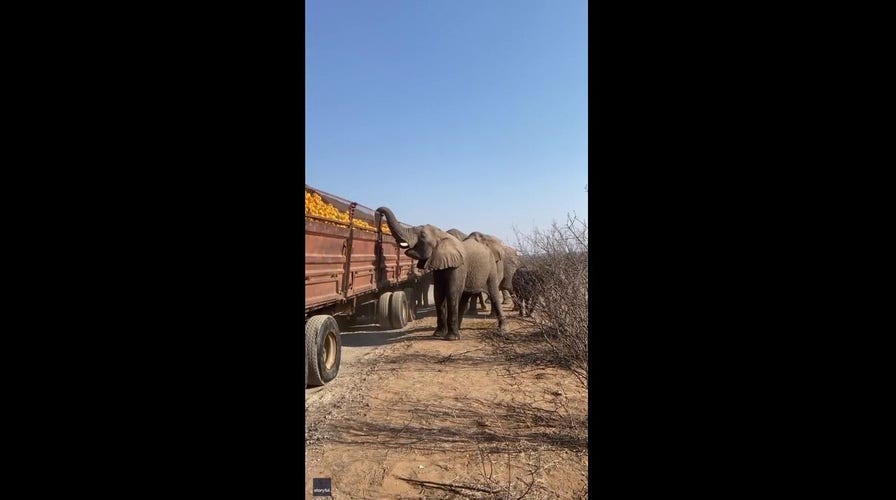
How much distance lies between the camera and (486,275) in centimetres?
773

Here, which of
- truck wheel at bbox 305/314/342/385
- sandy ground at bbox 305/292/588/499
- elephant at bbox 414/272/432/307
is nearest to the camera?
sandy ground at bbox 305/292/588/499

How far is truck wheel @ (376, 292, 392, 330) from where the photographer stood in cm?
766

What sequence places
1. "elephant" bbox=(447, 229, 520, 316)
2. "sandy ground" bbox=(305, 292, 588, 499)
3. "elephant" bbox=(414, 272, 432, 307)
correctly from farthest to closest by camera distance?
1. "elephant" bbox=(414, 272, 432, 307)
2. "elephant" bbox=(447, 229, 520, 316)
3. "sandy ground" bbox=(305, 292, 588, 499)

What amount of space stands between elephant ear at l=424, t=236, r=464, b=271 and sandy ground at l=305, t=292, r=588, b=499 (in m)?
1.61

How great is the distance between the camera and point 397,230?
6.84 meters

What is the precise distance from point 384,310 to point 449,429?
185 inches

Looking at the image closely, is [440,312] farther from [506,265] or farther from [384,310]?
[506,265]

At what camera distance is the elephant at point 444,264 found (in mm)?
6770

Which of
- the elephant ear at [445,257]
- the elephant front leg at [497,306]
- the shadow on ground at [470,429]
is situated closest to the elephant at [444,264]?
the elephant ear at [445,257]

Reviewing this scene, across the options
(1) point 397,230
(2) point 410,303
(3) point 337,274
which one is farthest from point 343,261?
(2) point 410,303

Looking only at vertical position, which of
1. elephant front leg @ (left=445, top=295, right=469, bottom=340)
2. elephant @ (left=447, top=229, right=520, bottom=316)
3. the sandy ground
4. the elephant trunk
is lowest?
the sandy ground

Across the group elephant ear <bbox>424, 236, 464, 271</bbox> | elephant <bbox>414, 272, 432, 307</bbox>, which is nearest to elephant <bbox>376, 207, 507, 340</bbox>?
elephant ear <bbox>424, 236, 464, 271</bbox>

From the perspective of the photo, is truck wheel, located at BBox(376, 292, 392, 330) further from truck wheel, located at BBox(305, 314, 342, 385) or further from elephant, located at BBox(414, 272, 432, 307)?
elephant, located at BBox(414, 272, 432, 307)
